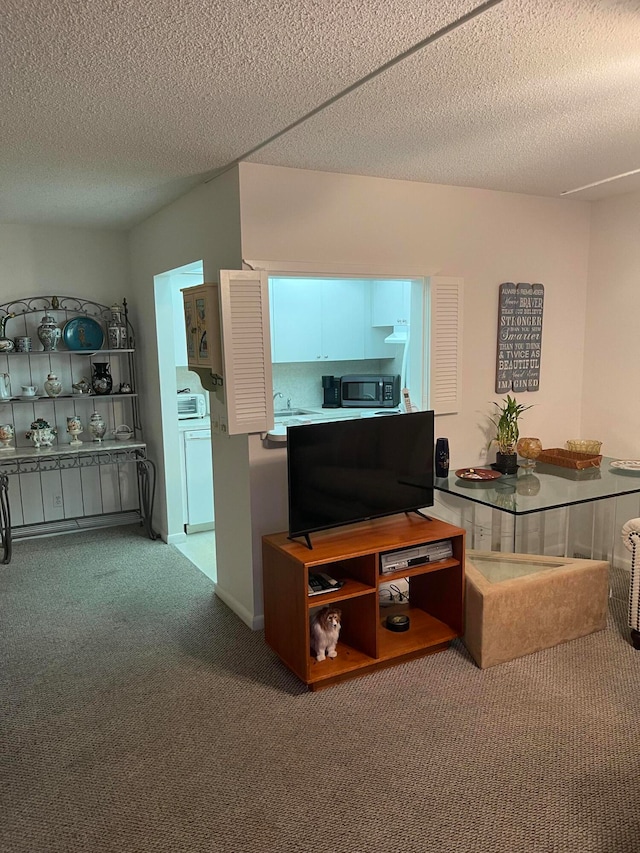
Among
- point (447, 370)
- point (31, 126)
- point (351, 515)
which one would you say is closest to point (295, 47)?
point (31, 126)

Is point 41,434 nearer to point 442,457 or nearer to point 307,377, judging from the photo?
point 307,377

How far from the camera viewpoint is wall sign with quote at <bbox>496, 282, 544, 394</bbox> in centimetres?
405

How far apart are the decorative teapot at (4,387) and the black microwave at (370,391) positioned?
2656 mm

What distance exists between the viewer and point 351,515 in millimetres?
3066

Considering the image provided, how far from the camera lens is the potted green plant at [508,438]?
3.83m

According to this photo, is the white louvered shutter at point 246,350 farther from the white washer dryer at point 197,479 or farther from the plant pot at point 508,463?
the white washer dryer at point 197,479

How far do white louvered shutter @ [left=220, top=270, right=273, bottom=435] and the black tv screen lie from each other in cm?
46

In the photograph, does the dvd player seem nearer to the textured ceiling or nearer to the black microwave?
the textured ceiling

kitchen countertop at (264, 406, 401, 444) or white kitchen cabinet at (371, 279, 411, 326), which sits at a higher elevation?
white kitchen cabinet at (371, 279, 411, 326)

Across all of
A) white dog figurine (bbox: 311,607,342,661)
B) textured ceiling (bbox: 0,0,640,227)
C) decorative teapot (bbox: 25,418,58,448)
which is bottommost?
white dog figurine (bbox: 311,607,342,661)

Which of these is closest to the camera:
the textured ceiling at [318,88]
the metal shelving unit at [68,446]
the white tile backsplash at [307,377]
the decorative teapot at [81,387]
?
the textured ceiling at [318,88]

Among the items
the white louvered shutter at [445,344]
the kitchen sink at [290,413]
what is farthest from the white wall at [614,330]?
the kitchen sink at [290,413]

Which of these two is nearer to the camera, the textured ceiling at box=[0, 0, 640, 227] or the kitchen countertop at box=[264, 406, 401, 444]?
the textured ceiling at box=[0, 0, 640, 227]

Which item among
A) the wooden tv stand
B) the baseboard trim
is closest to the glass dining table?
the wooden tv stand
